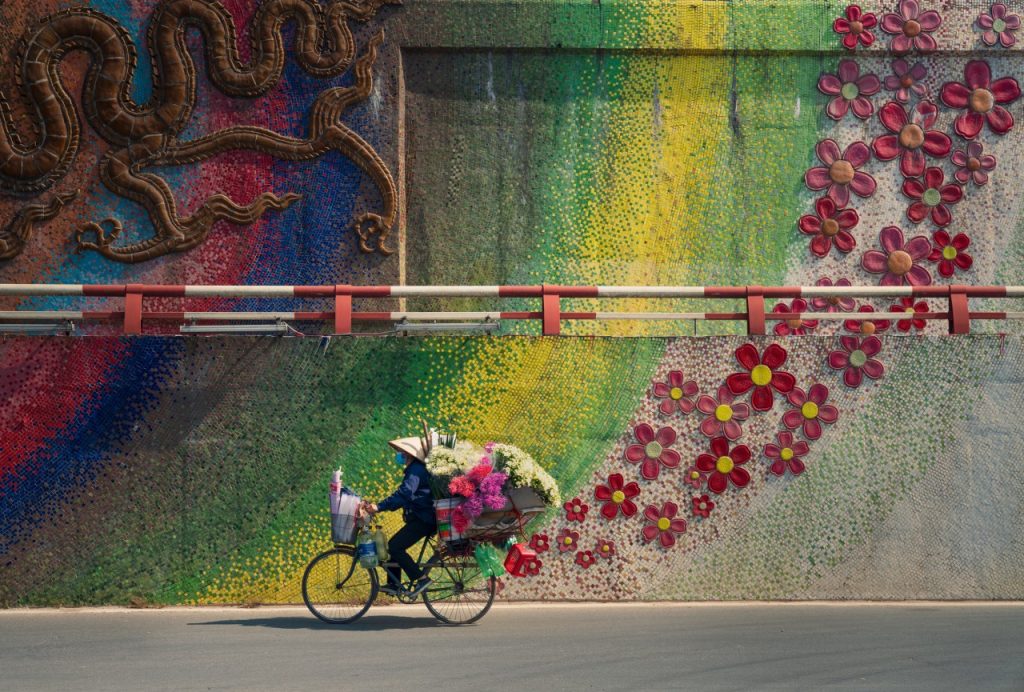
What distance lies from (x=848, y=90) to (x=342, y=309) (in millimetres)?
7112

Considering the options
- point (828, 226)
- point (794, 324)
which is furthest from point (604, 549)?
point (828, 226)

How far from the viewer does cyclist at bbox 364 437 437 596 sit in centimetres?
1097

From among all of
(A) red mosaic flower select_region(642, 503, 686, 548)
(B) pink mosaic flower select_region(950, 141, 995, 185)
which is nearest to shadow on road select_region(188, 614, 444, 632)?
(A) red mosaic flower select_region(642, 503, 686, 548)

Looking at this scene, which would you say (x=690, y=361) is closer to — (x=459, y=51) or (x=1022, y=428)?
(x=1022, y=428)

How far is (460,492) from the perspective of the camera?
10641mm

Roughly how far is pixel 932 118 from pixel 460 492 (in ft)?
28.4

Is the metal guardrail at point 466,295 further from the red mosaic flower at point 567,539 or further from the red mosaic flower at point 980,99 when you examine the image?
the red mosaic flower at point 980,99

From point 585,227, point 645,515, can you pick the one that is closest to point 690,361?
point 645,515

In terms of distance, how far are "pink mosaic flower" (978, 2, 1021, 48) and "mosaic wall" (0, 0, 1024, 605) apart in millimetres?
46

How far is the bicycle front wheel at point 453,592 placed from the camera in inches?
437

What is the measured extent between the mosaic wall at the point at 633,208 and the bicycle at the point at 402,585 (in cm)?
155

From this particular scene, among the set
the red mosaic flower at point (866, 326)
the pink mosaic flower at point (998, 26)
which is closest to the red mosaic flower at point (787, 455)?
the red mosaic flower at point (866, 326)

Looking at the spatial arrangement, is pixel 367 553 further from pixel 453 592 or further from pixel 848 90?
pixel 848 90

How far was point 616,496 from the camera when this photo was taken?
1245cm
